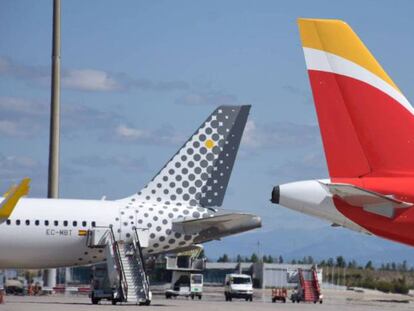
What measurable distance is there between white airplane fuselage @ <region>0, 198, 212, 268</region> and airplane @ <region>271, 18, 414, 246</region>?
32045 mm

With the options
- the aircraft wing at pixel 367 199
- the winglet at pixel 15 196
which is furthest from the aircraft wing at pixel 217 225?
the aircraft wing at pixel 367 199

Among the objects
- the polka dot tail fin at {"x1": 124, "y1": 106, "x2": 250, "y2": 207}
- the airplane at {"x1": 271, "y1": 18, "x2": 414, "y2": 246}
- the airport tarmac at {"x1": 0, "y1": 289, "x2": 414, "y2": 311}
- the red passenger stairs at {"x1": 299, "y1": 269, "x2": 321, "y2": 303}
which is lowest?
the airport tarmac at {"x1": 0, "y1": 289, "x2": 414, "y2": 311}

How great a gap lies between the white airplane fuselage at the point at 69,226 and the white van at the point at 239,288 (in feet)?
63.6

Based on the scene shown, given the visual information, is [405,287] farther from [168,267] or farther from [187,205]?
[187,205]

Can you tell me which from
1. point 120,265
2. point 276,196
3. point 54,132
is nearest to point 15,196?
point 120,265

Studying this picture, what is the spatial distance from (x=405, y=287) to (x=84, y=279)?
113 feet

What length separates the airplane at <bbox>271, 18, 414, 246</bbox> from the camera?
19.7 m

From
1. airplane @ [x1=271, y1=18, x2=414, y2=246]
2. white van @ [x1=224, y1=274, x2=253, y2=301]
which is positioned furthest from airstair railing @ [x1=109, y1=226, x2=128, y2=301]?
airplane @ [x1=271, y1=18, x2=414, y2=246]

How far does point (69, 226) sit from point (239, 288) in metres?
23.3

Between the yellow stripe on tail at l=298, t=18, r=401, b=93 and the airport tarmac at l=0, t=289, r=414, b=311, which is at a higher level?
the yellow stripe on tail at l=298, t=18, r=401, b=93

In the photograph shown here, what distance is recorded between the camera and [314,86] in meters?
20.0

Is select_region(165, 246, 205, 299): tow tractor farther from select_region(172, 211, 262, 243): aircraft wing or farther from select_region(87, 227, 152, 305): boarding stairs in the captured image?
select_region(87, 227, 152, 305): boarding stairs

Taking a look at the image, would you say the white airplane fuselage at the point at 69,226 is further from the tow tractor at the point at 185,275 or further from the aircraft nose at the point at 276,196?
the aircraft nose at the point at 276,196

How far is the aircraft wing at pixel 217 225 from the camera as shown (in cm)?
5016
